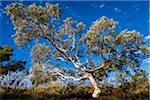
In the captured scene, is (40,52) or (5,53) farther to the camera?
(40,52)

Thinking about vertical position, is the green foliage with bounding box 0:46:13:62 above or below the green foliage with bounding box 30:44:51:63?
below

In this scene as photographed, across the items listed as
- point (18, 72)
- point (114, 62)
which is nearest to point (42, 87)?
point (18, 72)

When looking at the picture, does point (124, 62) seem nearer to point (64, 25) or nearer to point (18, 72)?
point (64, 25)

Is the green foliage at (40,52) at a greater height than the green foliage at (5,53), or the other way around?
the green foliage at (40,52)

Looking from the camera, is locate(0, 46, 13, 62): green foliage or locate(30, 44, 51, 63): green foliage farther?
locate(30, 44, 51, 63): green foliage

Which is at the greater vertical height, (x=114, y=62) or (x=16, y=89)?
(x=114, y=62)

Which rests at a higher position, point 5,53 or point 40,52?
point 40,52

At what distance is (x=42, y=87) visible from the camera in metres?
23.0

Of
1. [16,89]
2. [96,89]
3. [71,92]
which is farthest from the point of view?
[71,92]

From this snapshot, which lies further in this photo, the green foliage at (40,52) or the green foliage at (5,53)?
the green foliage at (40,52)

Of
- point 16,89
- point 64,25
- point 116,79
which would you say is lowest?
point 16,89

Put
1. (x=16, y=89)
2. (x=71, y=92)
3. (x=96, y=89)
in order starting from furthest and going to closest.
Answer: (x=71, y=92)
(x=96, y=89)
(x=16, y=89)

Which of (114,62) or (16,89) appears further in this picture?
(114,62)

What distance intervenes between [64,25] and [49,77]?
4.08 metres
